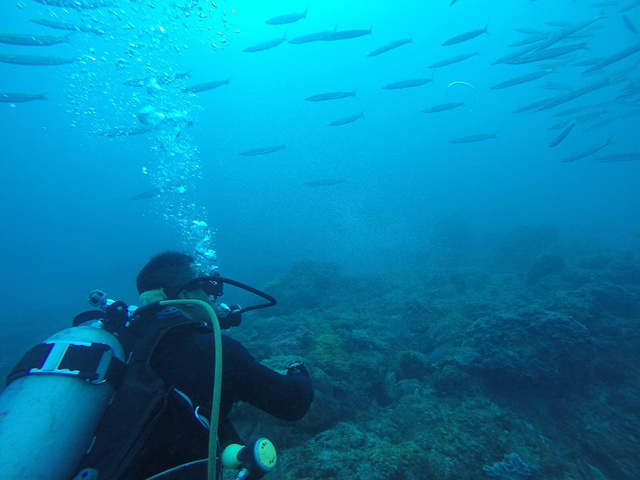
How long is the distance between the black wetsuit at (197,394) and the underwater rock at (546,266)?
12.4 m

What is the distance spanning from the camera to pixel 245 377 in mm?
1729

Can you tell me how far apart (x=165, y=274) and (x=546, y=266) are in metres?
13.2

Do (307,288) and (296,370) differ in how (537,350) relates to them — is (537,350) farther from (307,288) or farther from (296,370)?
(307,288)

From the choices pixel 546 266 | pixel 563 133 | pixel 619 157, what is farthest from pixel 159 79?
pixel 619 157

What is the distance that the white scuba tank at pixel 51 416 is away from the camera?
1267 millimetres

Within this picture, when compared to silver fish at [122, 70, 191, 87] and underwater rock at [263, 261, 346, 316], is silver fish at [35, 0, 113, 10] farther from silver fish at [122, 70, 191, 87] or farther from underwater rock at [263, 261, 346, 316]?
underwater rock at [263, 261, 346, 316]

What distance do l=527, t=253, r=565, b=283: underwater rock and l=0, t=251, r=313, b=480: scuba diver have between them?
1248cm

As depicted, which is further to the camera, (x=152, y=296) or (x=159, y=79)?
(x=159, y=79)

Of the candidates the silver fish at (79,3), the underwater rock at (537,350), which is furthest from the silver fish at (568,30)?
the silver fish at (79,3)

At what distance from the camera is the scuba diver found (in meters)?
1.27

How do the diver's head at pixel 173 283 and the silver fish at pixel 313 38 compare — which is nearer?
the diver's head at pixel 173 283

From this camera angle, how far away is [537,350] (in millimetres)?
4367

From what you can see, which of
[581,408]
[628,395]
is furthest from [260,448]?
[628,395]

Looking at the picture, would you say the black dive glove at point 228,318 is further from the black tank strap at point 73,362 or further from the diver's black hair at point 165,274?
the black tank strap at point 73,362
